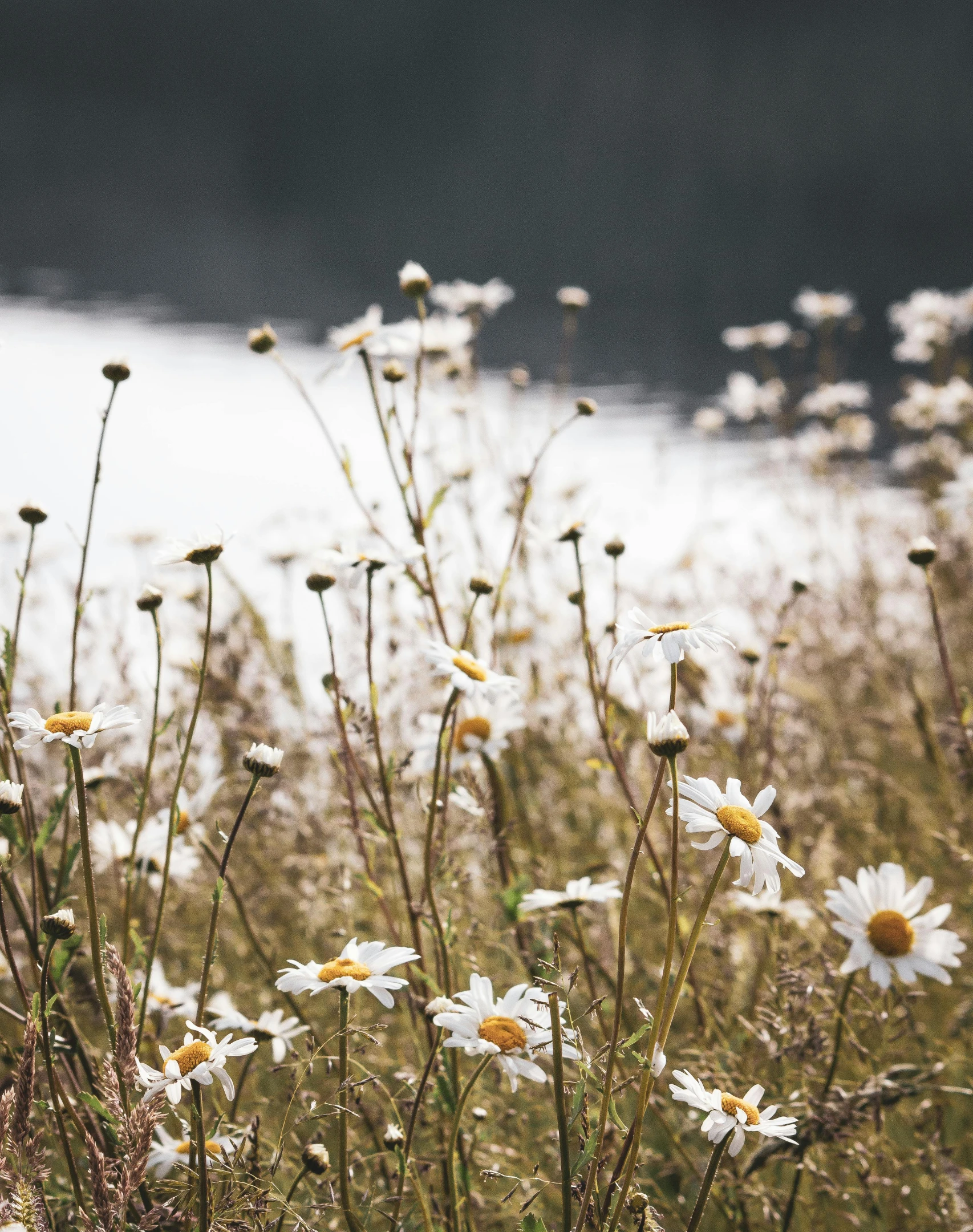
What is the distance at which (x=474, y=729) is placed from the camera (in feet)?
3.01

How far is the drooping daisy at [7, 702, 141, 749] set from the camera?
1.55 ft

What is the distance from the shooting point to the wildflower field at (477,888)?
479 mm

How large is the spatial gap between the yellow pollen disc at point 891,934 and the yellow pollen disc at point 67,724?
0.48 meters

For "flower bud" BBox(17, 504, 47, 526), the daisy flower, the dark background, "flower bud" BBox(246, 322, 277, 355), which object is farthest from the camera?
the dark background

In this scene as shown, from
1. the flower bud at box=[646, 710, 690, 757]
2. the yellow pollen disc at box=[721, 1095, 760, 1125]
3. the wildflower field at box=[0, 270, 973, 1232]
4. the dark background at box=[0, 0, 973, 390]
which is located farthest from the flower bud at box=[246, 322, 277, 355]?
the dark background at box=[0, 0, 973, 390]

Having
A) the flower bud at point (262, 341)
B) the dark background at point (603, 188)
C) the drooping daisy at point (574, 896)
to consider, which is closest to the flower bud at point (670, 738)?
the drooping daisy at point (574, 896)

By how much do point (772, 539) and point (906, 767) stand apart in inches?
45.9

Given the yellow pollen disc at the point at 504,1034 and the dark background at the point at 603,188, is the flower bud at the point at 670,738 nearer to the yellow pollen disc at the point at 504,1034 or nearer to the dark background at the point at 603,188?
the yellow pollen disc at the point at 504,1034

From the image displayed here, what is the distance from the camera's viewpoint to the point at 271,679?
141cm

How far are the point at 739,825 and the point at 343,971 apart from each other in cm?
21

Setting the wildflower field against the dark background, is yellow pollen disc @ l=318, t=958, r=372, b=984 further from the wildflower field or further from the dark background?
the dark background

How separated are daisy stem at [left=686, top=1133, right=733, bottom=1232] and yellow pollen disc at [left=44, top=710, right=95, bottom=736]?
14.5 inches

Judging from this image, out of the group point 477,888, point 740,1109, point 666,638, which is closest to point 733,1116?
point 740,1109

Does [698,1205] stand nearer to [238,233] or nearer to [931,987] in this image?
[931,987]
